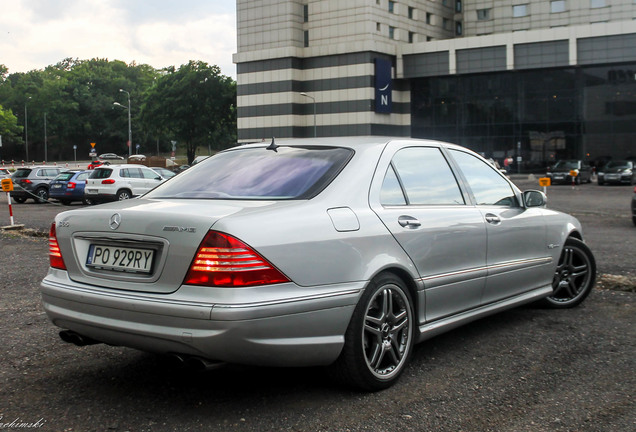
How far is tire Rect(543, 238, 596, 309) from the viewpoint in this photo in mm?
6168

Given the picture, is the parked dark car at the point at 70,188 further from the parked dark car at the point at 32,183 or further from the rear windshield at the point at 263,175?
the rear windshield at the point at 263,175

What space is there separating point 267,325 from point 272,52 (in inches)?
2520

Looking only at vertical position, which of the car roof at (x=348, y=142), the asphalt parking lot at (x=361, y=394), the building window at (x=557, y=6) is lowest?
the asphalt parking lot at (x=361, y=394)

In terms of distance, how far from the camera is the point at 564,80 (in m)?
57.5

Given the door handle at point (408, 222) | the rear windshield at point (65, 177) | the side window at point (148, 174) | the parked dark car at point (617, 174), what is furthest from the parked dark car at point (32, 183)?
the parked dark car at point (617, 174)

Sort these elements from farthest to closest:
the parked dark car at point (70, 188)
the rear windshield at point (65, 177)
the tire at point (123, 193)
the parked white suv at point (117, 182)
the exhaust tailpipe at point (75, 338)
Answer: the rear windshield at point (65, 177) → the parked dark car at point (70, 188) → the tire at point (123, 193) → the parked white suv at point (117, 182) → the exhaust tailpipe at point (75, 338)

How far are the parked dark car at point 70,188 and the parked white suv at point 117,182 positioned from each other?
Result: 2.90 ft

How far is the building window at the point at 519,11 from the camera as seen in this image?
211 ft

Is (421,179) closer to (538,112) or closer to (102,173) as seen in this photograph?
(102,173)

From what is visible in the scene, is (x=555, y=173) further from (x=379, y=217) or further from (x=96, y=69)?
(x=96, y=69)

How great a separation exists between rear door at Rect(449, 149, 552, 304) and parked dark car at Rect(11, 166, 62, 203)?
87.9ft

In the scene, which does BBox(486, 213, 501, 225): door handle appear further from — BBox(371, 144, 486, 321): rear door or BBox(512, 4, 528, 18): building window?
BBox(512, 4, 528, 18): building window

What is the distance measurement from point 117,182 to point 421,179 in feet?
73.1

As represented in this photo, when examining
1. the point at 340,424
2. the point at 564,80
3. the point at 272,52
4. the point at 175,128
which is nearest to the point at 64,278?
the point at 340,424
